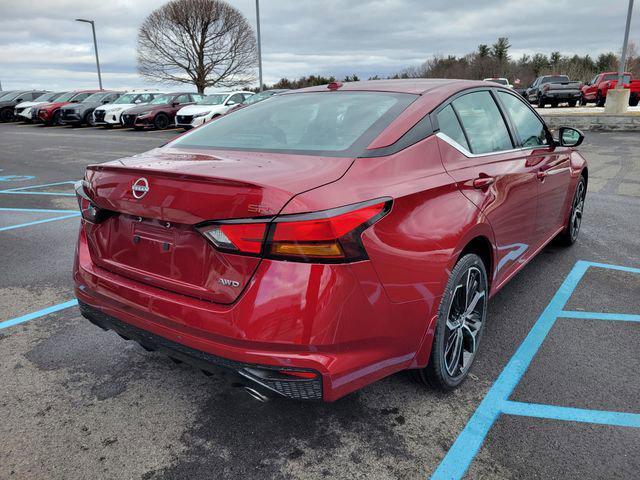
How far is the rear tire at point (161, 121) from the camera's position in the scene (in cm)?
2270

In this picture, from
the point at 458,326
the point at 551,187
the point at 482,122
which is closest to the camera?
the point at 458,326

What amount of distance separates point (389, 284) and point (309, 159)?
67 centimetres

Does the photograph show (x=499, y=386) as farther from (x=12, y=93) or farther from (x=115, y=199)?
(x=12, y=93)

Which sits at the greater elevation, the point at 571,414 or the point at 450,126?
the point at 450,126

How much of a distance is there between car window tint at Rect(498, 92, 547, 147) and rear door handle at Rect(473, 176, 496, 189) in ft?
3.30

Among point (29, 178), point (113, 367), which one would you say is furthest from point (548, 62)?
point (113, 367)

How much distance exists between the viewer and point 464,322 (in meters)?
2.86

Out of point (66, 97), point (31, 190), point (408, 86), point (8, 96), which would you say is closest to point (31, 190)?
point (31, 190)

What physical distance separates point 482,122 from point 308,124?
3.69 ft

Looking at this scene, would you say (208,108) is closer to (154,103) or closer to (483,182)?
(154,103)

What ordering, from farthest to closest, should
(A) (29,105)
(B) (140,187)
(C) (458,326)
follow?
(A) (29,105), (C) (458,326), (B) (140,187)

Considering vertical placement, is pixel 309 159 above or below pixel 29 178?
above

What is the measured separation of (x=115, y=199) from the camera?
238 centimetres

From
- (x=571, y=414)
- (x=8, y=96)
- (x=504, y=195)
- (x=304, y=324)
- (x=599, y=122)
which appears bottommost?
(x=571, y=414)
